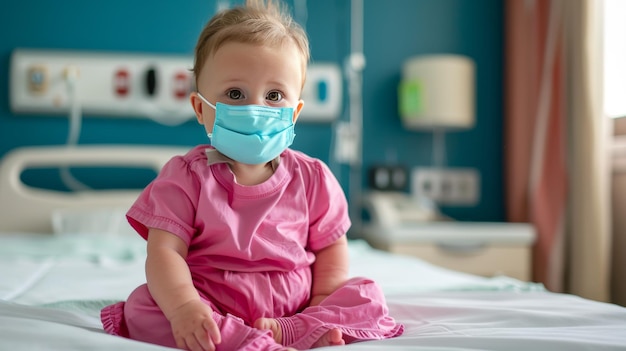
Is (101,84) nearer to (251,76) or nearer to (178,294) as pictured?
(251,76)

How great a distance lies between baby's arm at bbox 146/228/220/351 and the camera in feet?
2.43

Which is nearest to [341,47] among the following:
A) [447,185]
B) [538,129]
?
[447,185]

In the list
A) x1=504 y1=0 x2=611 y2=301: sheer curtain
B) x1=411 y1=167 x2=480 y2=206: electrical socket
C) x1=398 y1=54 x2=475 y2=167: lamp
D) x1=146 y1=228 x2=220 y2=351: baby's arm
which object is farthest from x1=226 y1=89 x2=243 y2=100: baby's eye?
x1=411 y1=167 x2=480 y2=206: electrical socket

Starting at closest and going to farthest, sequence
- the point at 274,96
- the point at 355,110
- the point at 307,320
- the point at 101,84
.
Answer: the point at 307,320 → the point at 274,96 → the point at 101,84 → the point at 355,110

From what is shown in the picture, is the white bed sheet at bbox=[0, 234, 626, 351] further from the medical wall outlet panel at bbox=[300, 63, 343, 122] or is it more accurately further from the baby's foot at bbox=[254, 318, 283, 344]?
the medical wall outlet panel at bbox=[300, 63, 343, 122]

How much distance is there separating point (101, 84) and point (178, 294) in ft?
7.01

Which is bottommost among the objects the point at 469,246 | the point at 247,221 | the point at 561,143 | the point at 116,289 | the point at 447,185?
the point at 469,246

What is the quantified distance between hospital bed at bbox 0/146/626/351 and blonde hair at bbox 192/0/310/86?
444mm

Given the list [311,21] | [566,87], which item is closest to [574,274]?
[566,87]

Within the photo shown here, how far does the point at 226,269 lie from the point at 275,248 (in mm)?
78

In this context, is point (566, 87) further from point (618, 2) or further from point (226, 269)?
point (226, 269)

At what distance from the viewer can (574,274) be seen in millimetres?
2346

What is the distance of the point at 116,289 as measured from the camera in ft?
4.34

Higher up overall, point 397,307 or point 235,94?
point 235,94
